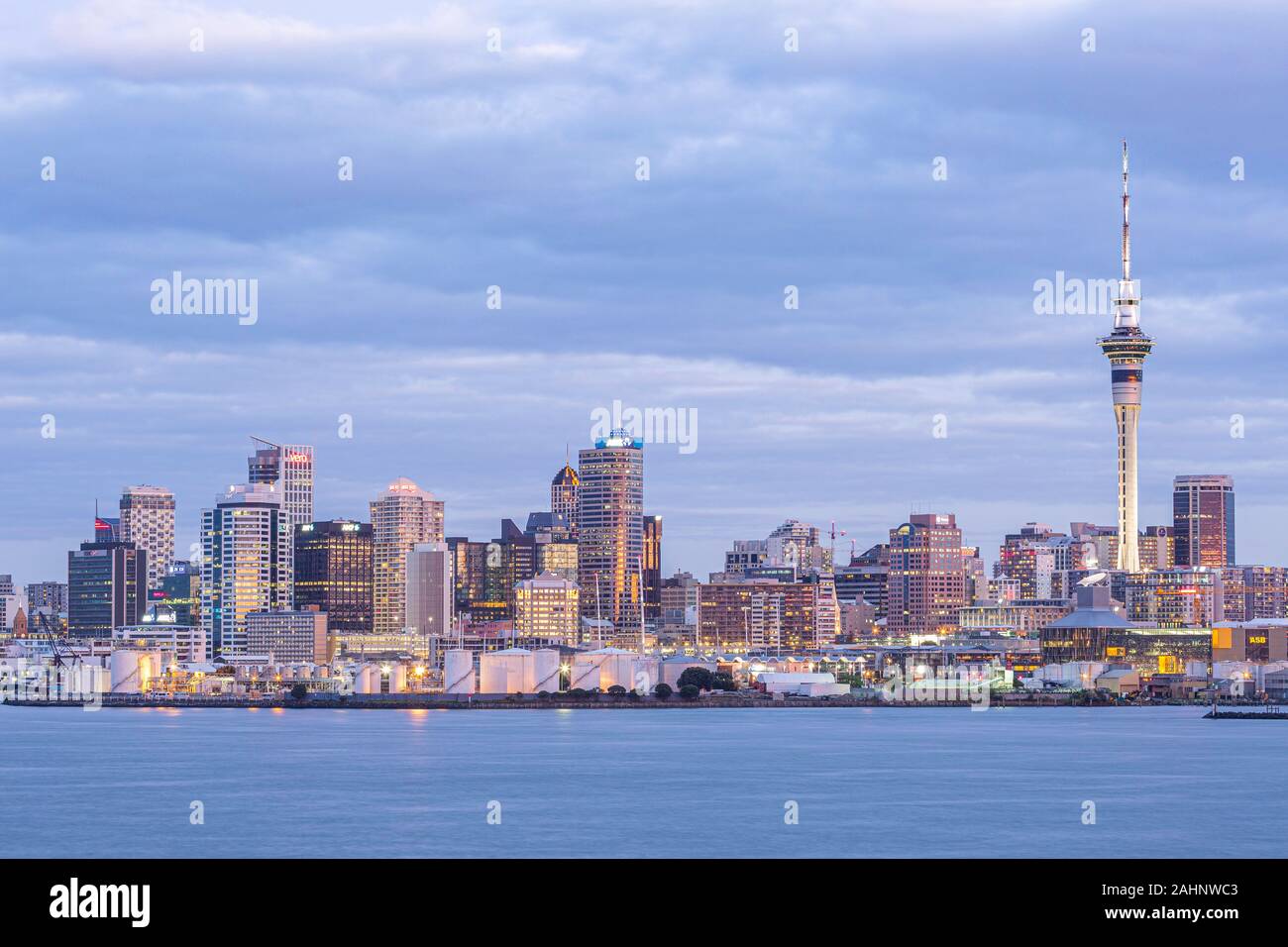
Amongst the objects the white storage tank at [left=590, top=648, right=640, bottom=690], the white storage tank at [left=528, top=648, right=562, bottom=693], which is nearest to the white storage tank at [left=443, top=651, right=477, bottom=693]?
the white storage tank at [left=528, top=648, right=562, bottom=693]

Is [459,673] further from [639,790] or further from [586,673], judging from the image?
[639,790]

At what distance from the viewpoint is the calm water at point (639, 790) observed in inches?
2232

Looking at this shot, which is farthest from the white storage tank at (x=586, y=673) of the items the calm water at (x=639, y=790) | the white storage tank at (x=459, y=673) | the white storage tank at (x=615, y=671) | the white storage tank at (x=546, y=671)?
the calm water at (x=639, y=790)

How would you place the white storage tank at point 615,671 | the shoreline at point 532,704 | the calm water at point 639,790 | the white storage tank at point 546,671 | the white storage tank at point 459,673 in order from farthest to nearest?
the white storage tank at point 615,671
the white storage tank at point 459,673
the white storage tank at point 546,671
the shoreline at point 532,704
the calm water at point 639,790

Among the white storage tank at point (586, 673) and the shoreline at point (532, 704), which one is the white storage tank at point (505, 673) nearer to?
the shoreline at point (532, 704)

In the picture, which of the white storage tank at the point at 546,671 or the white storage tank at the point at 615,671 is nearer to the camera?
the white storage tank at the point at 546,671

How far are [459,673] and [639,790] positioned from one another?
113639mm

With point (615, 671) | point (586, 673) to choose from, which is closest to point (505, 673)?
point (586, 673)

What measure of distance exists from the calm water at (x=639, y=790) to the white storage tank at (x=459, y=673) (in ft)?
146

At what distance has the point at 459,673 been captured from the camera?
18738 centimetres
